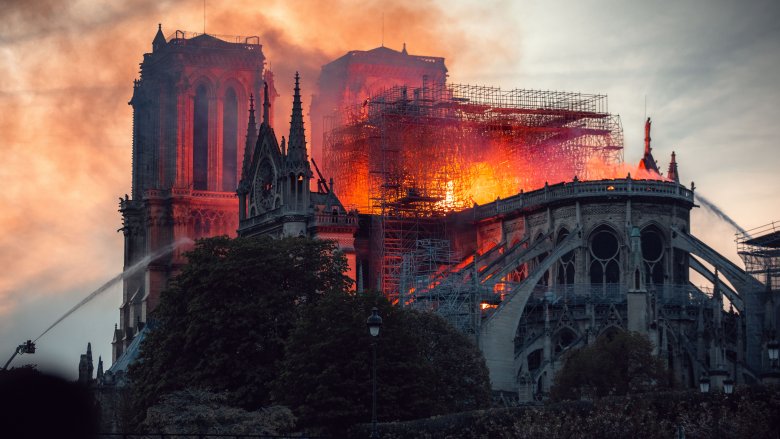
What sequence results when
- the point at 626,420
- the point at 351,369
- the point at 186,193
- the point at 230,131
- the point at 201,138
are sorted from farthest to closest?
the point at 230,131 → the point at 201,138 → the point at 186,193 → the point at 351,369 → the point at 626,420

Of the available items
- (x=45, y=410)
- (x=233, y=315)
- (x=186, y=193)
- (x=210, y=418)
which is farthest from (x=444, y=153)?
(x=45, y=410)

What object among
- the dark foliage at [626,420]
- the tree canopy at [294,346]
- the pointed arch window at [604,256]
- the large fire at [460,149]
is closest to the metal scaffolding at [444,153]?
the large fire at [460,149]

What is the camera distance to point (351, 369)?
2726 inches

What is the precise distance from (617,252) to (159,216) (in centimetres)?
4834

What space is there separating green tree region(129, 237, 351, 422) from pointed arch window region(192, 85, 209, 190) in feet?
175

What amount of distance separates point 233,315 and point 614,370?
1798 cm

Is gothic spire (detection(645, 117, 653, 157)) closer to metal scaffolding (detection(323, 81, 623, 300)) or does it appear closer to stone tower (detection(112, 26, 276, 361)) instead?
metal scaffolding (detection(323, 81, 623, 300))

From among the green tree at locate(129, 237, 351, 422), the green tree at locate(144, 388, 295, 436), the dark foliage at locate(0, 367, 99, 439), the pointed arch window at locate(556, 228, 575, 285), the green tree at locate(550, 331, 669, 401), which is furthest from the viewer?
the pointed arch window at locate(556, 228, 575, 285)

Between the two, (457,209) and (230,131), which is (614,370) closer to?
(457,209)

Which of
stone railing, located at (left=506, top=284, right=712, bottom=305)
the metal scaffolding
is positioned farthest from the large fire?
stone railing, located at (left=506, top=284, right=712, bottom=305)

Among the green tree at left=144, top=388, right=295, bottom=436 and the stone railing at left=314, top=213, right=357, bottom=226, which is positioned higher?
the stone railing at left=314, top=213, right=357, bottom=226

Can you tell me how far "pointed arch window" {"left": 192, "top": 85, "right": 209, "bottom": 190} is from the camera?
139125 mm

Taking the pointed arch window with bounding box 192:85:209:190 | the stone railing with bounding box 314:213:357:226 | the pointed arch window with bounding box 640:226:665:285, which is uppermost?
the pointed arch window with bounding box 192:85:209:190

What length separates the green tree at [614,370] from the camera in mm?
81125
